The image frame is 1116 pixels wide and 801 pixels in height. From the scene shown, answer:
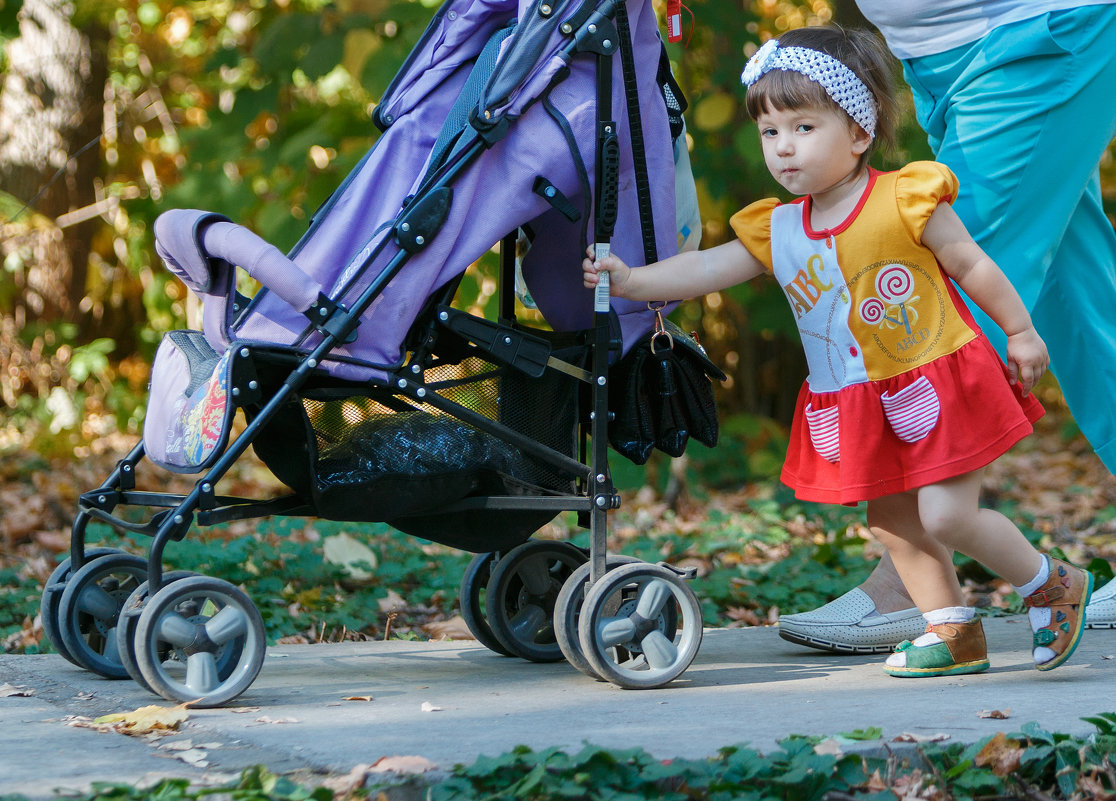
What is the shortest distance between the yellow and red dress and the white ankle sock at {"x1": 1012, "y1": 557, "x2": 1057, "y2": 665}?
31cm

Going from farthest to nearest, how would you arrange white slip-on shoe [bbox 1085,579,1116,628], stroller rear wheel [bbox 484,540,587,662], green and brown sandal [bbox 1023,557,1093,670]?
white slip-on shoe [bbox 1085,579,1116,628], stroller rear wheel [bbox 484,540,587,662], green and brown sandal [bbox 1023,557,1093,670]

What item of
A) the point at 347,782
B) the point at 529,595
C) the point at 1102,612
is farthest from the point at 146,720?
the point at 1102,612

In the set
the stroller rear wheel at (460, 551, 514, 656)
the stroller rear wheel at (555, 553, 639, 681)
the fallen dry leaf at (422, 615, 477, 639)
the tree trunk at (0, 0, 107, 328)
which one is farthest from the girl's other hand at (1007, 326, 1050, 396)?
the tree trunk at (0, 0, 107, 328)

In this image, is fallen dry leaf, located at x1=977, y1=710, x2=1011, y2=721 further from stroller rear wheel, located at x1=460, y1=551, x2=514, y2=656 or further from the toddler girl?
stroller rear wheel, located at x1=460, y1=551, x2=514, y2=656

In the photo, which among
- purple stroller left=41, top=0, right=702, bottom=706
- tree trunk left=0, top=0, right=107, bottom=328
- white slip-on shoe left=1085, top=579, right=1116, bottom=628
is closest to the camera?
purple stroller left=41, top=0, right=702, bottom=706

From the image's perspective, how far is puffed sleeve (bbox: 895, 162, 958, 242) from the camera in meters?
2.46

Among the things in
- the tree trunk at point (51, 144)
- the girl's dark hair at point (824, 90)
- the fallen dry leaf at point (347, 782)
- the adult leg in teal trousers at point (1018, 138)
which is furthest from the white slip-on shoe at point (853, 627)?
the tree trunk at point (51, 144)

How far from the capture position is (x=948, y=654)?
2646 millimetres

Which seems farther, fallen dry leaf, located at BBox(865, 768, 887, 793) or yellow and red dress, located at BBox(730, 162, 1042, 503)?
yellow and red dress, located at BBox(730, 162, 1042, 503)

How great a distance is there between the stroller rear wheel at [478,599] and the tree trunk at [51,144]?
17.8 feet

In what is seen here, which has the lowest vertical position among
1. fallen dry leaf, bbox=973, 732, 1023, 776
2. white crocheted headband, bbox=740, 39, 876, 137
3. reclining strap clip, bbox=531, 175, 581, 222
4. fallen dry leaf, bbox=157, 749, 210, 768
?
fallen dry leaf, bbox=973, 732, 1023, 776

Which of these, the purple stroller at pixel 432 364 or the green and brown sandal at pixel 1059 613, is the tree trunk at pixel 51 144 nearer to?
the purple stroller at pixel 432 364

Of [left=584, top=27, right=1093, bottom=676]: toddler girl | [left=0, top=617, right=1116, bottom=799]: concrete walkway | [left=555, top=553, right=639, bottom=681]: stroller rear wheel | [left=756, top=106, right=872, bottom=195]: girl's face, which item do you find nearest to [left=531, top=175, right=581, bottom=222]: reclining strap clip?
[left=584, top=27, right=1093, bottom=676]: toddler girl

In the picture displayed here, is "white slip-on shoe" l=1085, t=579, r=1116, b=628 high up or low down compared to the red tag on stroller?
down
